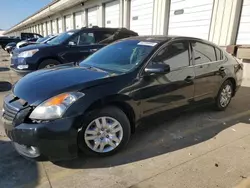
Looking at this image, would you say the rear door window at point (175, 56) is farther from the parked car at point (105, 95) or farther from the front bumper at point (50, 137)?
the front bumper at point (50, 137)

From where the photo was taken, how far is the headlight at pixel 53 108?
240 cm

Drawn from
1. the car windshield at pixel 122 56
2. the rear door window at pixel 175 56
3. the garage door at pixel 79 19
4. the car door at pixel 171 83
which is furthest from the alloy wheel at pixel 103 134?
the garage door at pixel 79 19

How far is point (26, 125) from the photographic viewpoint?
238cm

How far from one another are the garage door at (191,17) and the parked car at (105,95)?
4.91 m

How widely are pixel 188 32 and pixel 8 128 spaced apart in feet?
27.3

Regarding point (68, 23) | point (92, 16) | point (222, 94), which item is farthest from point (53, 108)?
point (68, 23)

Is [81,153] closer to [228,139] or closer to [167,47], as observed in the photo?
[167,47]

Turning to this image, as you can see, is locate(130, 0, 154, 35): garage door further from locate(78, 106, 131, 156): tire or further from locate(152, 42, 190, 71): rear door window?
locate(78, 106, 131, 156): tire

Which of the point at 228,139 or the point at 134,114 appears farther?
the point at 228,139

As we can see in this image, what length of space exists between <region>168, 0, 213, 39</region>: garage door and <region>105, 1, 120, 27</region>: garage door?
461 cm

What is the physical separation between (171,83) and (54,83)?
1707 millimetres

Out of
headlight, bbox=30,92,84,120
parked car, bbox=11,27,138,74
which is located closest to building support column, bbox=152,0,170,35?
parked car, bbox=11,27,138,74

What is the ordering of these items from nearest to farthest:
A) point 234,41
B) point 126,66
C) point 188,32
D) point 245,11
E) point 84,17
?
1. point 126,66
2. point 245,11
3. point 234,41
4. point 188,32
5. point 84,17

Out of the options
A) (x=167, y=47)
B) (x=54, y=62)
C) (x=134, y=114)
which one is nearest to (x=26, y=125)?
(x=134, y=114)
